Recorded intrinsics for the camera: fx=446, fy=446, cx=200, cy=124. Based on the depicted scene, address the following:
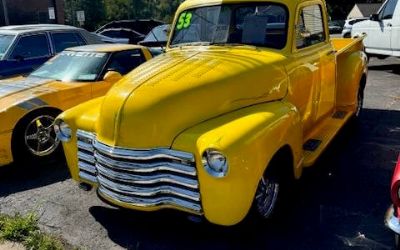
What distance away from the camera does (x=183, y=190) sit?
337 centimetres

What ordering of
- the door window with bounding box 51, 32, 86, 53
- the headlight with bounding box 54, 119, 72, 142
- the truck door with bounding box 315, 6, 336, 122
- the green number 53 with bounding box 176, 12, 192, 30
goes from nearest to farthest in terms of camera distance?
the headlight with bounding box 54, 119, 72, 142 < the green number 53 with bounding box 176, 12, 192, 30 < the truck door with bounding box 315, 6, 336, 122 < the door window with bounding box 51, 32, 86, 53

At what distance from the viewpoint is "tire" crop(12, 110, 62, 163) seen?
5508 millimetres

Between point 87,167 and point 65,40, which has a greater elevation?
point 65,40

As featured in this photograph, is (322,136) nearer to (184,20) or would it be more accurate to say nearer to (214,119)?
(214,119)

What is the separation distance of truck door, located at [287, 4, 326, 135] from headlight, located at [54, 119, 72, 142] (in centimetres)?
218

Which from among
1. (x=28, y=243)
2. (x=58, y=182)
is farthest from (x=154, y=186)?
(x=58, y=182)

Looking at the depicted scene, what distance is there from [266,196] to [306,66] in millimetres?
1682

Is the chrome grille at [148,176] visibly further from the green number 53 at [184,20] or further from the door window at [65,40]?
the door window at [65,40]

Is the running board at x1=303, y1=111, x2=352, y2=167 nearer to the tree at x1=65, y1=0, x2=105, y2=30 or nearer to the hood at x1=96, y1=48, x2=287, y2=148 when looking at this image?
the hood at x1=96, y1=48, x2=287, y2=148

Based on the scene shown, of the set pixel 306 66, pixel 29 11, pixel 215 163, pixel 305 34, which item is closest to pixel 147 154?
pixel 215 163

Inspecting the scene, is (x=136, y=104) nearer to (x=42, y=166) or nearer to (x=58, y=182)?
(x=58, y=182)

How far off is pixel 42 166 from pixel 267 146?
3.46 metres

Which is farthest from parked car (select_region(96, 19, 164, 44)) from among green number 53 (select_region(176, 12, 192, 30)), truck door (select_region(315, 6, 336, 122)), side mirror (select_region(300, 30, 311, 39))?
side mirror (select_region(300, 30, 311, 39))

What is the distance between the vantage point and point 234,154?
10.3ft
